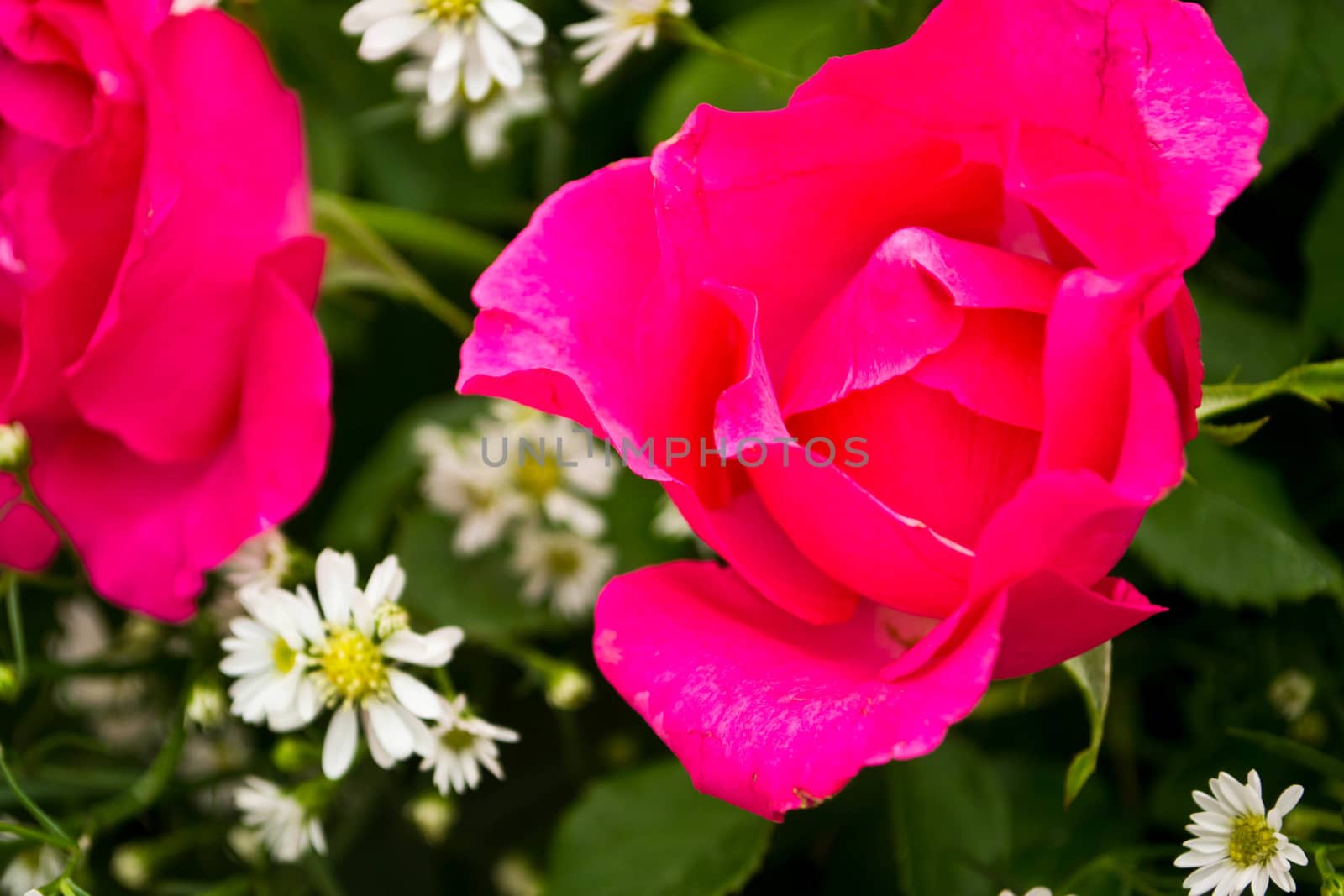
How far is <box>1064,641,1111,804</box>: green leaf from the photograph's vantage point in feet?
1.06

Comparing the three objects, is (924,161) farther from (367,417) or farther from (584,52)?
(367,417)

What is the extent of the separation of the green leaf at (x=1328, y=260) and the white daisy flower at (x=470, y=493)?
12.6 inches

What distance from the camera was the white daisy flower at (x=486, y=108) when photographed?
20.3 inches

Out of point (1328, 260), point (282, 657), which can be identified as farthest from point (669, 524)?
point (1328, 260)

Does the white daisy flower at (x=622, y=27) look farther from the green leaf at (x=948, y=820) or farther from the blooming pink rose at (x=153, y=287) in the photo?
the green leaf at (x=948, y=820)

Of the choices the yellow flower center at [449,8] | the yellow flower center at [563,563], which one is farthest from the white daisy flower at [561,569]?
the yellow flower center at [449,8]

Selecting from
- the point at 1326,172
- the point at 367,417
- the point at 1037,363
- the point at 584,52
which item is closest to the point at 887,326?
the point at 1037,363

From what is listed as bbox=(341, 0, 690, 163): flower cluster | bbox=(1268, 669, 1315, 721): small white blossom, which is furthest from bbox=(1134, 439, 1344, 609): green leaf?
bbox=(341, 0, 690, 163): flower cluster

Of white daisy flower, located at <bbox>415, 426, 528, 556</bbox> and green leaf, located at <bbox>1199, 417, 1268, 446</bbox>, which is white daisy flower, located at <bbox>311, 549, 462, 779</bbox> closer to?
white daisy flower, located at <bbox>415, 426, 528, 556</bbox>

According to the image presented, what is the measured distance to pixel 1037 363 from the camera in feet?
1.00

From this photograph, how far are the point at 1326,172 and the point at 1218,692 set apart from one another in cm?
21

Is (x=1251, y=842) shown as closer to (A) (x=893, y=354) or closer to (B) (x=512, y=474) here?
(A) (x=893, y=354)

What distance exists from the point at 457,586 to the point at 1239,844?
1.02 feet

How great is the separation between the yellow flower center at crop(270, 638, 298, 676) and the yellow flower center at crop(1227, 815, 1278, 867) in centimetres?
29
